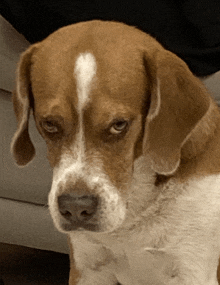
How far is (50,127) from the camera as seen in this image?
3.44ft

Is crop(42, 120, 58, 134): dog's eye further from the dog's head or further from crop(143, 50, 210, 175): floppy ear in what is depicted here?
crop(143, 50, 210, 175): floppy ear

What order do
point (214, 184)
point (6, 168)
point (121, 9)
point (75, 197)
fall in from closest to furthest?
point (75, 197), point (214, 184), point (121, 9), point (6, 168)

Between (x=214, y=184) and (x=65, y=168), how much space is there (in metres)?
0.42

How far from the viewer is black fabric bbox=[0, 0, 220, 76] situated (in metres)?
1.39

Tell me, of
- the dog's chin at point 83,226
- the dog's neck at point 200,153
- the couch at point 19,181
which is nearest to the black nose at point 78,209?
the dog's chin at point 83,226

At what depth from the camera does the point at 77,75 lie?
0.97 metres

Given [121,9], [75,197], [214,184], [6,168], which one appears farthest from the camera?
[6,168]

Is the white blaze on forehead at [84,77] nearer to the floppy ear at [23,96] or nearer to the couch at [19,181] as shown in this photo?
the floppy ear at [23,96]

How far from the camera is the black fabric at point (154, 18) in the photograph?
1.39m

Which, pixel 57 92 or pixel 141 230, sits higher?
pixel 57 92

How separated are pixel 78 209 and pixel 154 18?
80cm

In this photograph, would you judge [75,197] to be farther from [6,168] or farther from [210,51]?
[210,51]

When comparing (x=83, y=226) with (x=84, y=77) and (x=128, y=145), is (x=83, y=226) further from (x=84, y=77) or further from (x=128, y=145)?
(x=84, y=77)

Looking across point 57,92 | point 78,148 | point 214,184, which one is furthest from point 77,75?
point 214,184
